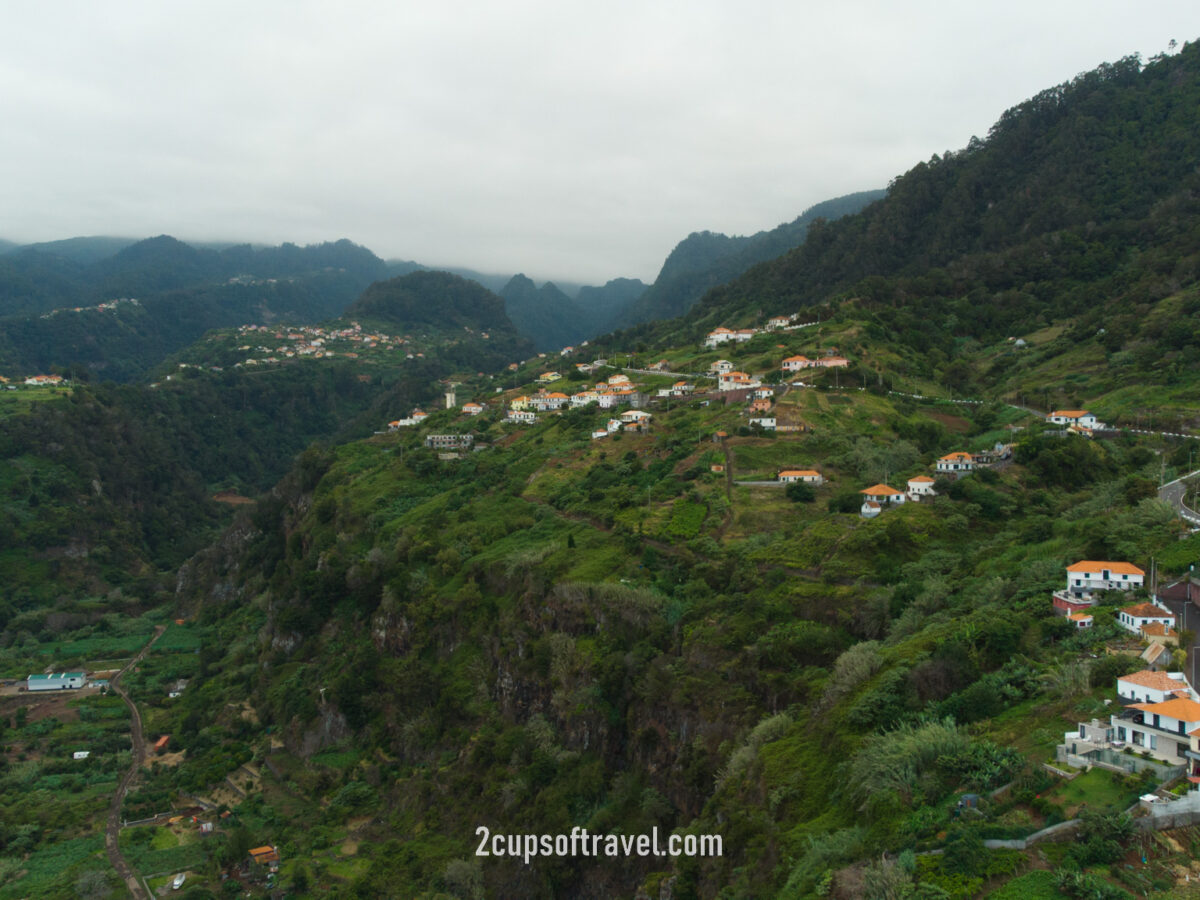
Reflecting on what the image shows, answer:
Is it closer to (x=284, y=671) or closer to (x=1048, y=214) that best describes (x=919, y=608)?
(x=284, y=671)

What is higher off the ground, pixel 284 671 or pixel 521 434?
pixel 521 434

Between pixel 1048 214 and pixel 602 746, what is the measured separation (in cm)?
7694

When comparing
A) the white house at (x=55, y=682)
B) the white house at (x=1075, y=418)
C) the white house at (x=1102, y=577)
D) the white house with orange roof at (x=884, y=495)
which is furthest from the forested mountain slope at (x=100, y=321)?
the white house at (x=1102, y=577)

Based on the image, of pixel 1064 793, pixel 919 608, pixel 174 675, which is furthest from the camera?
pixel 174 675

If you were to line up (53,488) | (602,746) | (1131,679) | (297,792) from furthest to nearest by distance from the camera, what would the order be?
(53,488)
(297,792)
(602,746)
(1131,679)

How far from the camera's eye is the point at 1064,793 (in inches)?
508

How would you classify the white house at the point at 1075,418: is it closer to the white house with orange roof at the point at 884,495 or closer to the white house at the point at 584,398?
the white house with orange roof at the point at 884,495

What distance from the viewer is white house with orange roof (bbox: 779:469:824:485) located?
122ft

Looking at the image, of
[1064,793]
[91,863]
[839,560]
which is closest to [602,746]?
[839,560]

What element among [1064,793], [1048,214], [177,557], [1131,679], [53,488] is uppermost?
[1048,214]

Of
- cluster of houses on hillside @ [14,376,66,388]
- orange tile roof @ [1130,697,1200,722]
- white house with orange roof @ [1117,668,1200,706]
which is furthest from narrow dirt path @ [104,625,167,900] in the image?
cluster of houses on hillside @ [14,376,66,388]

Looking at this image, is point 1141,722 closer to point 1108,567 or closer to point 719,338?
point 1108,567

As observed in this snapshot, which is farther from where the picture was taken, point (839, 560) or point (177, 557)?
point (177, 557)

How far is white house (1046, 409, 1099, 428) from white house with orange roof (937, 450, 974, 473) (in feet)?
30.0
